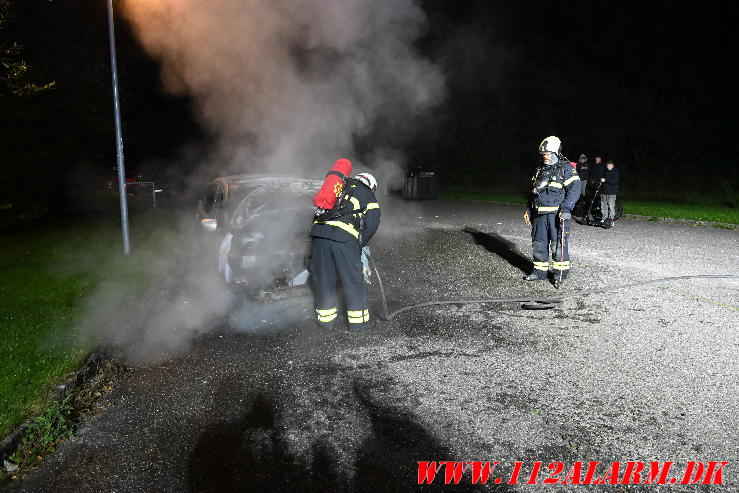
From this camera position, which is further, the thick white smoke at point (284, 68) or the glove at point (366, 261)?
the thick white smoke at point (284, 68)

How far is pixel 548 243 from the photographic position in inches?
290

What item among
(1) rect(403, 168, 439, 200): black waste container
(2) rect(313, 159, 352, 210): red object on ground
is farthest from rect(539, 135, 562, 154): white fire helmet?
(1) rect(403, 168, 439, 200): black waste container

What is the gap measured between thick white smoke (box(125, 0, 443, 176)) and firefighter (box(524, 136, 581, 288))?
14.7 feet

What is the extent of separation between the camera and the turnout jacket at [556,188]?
692 centimetres

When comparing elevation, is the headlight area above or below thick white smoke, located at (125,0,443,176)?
below

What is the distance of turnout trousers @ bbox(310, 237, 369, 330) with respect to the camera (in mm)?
5129

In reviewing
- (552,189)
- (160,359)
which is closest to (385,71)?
(552,189)

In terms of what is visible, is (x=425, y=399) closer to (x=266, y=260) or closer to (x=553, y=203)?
(x=266, y=260)

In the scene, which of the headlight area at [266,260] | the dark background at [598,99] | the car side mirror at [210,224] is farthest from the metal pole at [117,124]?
the dark background at [598,99]

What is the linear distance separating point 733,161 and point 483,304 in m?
32.1

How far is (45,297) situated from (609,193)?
1103cm

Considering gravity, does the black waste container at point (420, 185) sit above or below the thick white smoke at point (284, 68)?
below

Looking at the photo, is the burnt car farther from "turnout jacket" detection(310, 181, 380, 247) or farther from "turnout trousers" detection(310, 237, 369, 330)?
"turnout jacket" detection(310, 181, 380, 247)

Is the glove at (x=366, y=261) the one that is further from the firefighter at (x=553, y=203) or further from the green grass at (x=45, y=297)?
the green grass at (x=45, y=297)
